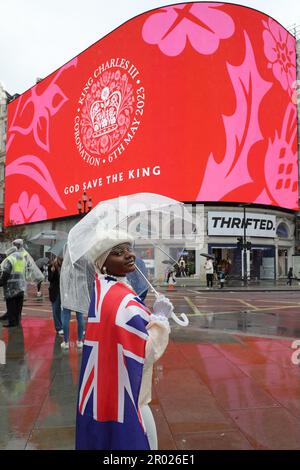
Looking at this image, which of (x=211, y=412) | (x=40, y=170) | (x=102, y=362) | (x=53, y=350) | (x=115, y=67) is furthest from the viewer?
(x=40, y=170)

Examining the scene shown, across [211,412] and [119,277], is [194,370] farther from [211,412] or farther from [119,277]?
[119,277]

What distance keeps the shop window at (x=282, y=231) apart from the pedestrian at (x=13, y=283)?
32992 millimetres

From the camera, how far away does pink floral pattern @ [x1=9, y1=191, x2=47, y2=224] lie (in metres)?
46.8

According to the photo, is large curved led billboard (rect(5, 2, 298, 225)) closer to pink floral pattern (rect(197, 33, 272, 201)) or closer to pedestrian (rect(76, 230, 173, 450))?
pink floral pattern (rect(197, 33, 272, 201))

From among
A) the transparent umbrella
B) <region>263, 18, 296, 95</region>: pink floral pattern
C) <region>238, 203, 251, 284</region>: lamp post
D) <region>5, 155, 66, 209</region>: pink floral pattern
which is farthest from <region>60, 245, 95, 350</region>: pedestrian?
<region>5, 155, 66, 209</region>: pink floral pattern

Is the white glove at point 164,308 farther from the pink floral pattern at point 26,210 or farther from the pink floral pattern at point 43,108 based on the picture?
the pink floral pattern at point 26,210

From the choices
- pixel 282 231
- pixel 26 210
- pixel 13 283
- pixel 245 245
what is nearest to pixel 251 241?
pixel 282 231

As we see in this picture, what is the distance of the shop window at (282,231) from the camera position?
39.5m

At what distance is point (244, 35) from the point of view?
3481cm

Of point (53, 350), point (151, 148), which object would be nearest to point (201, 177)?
point (151, 148)

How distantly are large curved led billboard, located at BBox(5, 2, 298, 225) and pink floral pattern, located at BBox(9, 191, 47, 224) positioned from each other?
928cm

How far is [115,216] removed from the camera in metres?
3.49

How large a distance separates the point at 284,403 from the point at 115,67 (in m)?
37.7

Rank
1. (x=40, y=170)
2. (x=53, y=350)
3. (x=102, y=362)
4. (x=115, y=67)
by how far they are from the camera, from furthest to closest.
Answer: (x=40, y=170) → (x=115, y=67) → (x=53, y=350) → (x=102, y=362)
